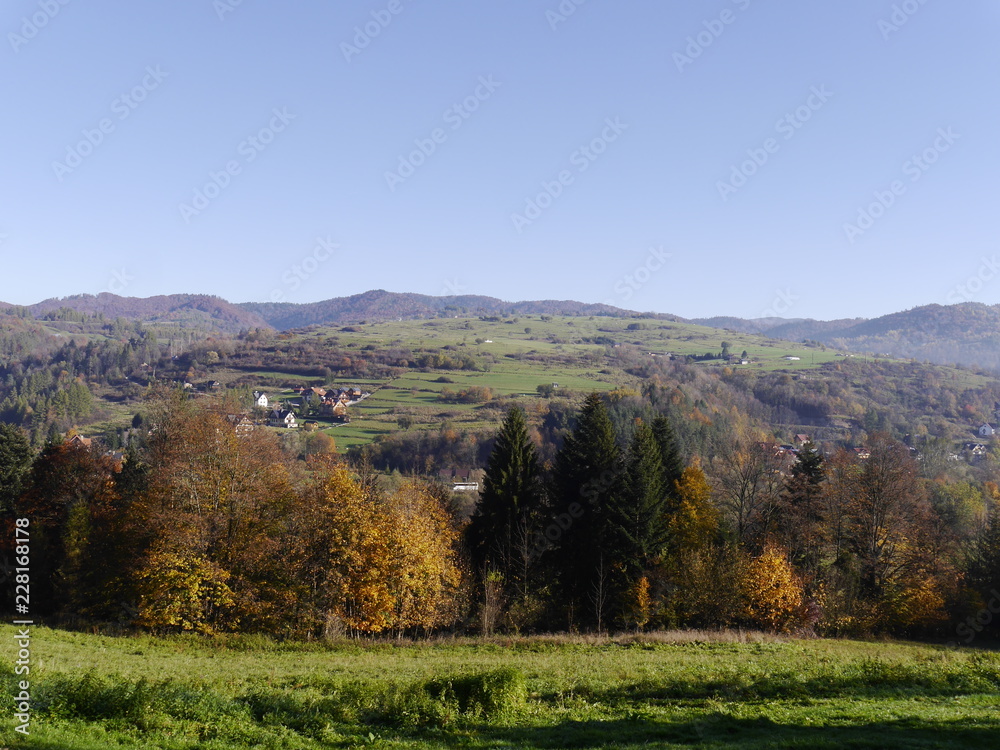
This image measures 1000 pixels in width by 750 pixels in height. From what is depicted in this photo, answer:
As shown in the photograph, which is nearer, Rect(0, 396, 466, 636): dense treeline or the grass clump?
the grass clump

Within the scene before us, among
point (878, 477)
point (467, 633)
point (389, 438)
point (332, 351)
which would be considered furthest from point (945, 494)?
point (332, 351)

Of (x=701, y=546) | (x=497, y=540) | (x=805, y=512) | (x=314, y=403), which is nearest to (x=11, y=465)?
(x=497, y=540)

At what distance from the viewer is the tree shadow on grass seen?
1122 cm

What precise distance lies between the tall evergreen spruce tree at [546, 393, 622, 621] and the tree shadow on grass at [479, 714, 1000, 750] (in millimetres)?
20132

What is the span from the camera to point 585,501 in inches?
1369

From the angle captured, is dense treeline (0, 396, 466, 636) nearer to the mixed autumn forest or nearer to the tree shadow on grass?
the mixed autumn forest

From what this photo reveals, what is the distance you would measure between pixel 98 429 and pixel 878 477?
112693 mm

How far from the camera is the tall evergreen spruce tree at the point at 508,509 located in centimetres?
3428

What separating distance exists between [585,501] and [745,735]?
74.8 feet

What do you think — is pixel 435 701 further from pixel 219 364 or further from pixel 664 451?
pixel 219 364

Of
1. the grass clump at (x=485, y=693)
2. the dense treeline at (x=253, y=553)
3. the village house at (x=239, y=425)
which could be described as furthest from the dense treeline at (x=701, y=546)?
the grass clump at (x=485, y=693)

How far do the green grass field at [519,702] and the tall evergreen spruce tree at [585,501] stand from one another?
13381 millimetres

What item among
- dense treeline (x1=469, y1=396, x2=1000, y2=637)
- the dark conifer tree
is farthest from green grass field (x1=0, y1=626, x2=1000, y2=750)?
the dark conifer tree

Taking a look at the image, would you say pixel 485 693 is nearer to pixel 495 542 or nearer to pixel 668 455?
pixel 495 542
